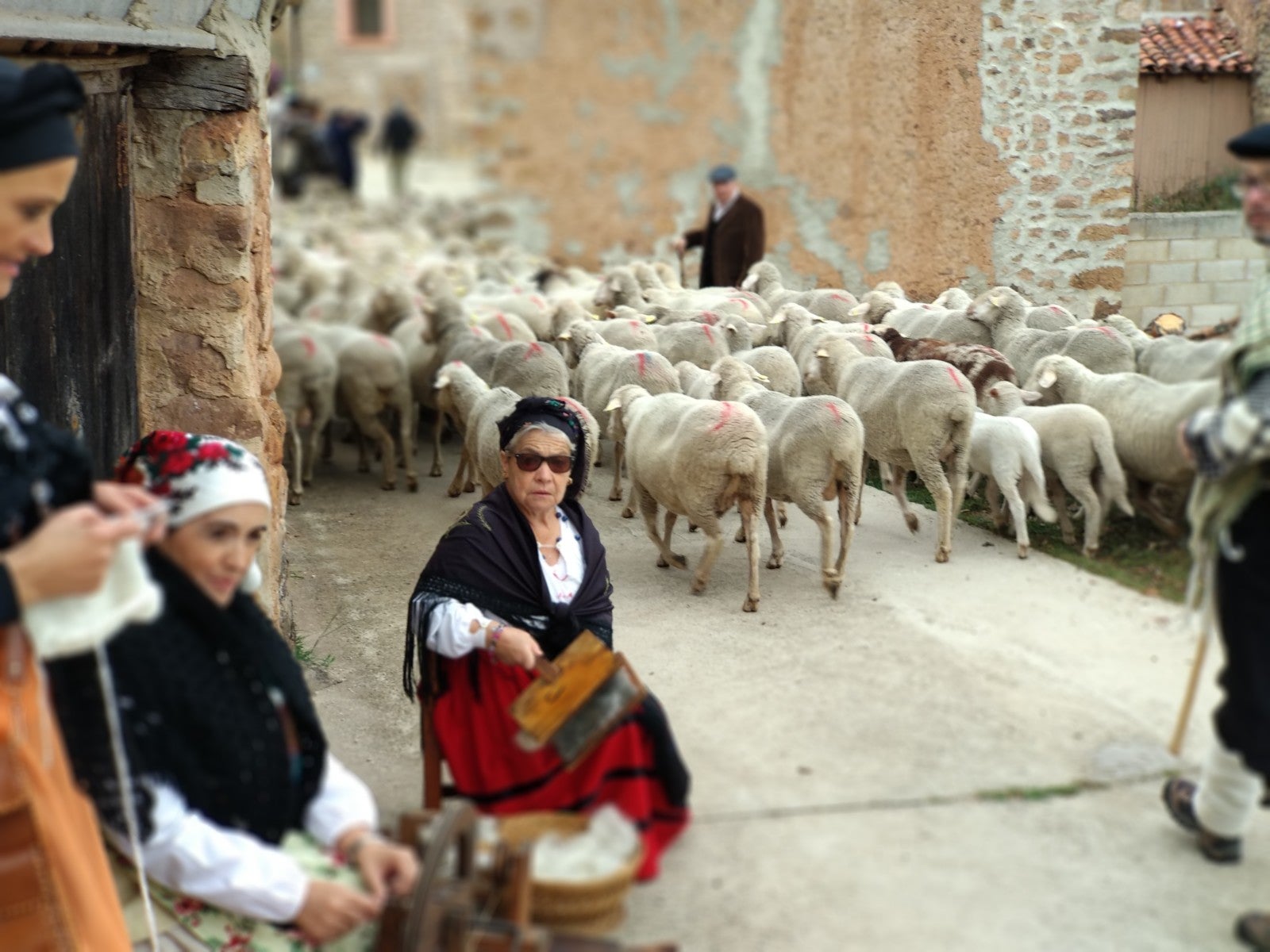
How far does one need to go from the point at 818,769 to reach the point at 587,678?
68 centimetres

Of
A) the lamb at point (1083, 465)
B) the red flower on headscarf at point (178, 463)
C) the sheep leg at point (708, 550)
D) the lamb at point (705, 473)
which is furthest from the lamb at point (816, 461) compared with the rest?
the red flower on headscarf at point (178, 463)

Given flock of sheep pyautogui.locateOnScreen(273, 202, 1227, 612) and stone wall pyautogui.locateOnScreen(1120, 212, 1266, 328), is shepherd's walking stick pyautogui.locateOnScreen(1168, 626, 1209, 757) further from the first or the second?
stone wall pyautogui.locateOnScreen(1120, 212, 1266, 328)

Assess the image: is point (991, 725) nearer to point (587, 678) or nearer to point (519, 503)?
point (587, 678)

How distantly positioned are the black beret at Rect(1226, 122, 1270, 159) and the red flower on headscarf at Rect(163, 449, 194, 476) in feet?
7.44

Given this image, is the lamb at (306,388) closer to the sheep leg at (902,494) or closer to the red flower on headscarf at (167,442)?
the sheep leg at (902,494)

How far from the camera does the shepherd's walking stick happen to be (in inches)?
128

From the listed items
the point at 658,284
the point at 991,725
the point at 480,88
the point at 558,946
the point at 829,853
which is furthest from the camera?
the point at 480,88

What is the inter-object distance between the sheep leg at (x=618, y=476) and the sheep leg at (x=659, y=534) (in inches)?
20.1

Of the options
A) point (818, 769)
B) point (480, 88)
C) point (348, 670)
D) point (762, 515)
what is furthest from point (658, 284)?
point (480, 88)

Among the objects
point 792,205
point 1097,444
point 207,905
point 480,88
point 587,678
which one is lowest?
point 207,905

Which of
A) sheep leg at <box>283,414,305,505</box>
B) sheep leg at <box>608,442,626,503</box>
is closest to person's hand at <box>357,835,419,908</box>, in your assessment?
sheep leg at <box>608,442,626,503</box>

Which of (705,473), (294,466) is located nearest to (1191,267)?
(705,473)

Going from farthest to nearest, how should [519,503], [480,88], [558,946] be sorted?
[480,88] < [519,503] < [558,946]

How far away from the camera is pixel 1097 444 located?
387cm
